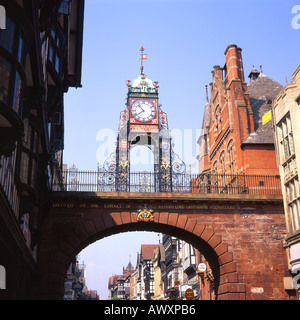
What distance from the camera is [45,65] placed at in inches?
693

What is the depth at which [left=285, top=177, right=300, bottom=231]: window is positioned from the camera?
2265 centimetres

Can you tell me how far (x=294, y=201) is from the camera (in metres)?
23.1

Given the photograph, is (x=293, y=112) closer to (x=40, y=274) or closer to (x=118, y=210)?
(x=118, y=210)

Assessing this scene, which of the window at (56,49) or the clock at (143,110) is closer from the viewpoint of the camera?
the window at (56,49)

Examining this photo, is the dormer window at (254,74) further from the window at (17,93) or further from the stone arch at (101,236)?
the window at (17,93)

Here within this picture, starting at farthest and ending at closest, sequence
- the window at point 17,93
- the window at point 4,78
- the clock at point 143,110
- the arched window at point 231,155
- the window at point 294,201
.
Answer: the arched window at point 231,155 → the clock at point 143,110 → the window at point 294,201 → the window at point 17,93 → the window at point 4,78

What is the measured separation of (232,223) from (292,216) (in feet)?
10.6

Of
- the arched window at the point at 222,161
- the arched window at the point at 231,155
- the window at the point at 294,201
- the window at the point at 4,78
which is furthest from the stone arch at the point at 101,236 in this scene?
the window at the point at 4,78

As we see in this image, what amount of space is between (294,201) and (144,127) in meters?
12.6

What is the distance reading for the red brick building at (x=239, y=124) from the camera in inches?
1275

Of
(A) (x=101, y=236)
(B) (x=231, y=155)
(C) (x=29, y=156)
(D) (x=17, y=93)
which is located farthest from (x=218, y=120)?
(D) (x=17, y=93)

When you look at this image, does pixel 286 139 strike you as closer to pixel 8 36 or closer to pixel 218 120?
pixel 218 120

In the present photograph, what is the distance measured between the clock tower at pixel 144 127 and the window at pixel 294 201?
299 inches
